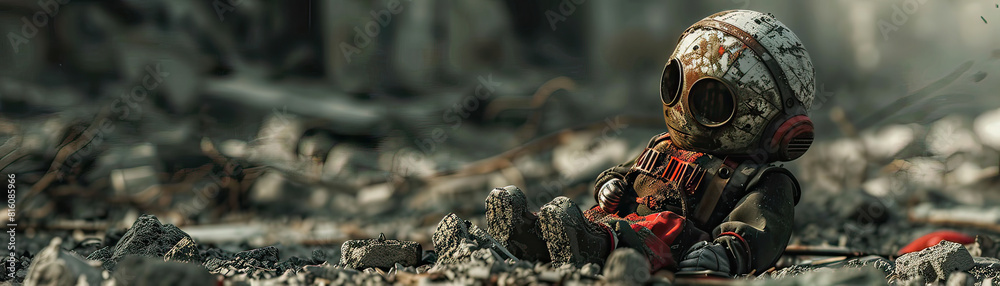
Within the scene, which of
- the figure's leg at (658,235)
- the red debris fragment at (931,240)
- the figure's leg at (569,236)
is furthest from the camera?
the red debris fragment at (931,240)

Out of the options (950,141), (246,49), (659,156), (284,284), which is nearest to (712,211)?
(659,156)

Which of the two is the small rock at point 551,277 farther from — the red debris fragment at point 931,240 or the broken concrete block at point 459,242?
the red debris fragment at point 931,240

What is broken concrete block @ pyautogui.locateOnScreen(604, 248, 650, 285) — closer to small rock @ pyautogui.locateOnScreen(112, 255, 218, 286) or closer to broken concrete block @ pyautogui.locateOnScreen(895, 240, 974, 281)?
small rock @ pyautogui.locateOnScreen(112, 255, 218, 286)

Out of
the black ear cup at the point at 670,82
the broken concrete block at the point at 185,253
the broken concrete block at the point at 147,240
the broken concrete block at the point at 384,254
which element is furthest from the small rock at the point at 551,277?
the broken concrete block at the point at 147,240

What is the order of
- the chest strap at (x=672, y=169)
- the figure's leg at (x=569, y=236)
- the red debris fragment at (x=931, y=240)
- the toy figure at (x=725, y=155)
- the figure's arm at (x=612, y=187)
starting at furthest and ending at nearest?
the red debris fragment at (x=931, y=240) < the figure's arm at (x=612, y=187) < the chest strap at (x=672, y=169) < the toy figure at (x=725, y=155) < the figure's leg at (x=569, y=236)

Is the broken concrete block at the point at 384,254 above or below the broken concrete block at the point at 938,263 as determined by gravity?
above

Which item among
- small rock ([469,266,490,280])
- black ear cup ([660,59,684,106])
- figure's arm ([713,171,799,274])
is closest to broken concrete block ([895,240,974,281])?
figure's arm ([713,171,799,274])

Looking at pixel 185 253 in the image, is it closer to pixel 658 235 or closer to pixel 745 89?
pixel 658 235

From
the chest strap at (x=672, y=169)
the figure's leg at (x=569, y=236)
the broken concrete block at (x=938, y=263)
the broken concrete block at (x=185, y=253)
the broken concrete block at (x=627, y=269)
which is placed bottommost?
the broken concrete block at (x=938, y=263)
